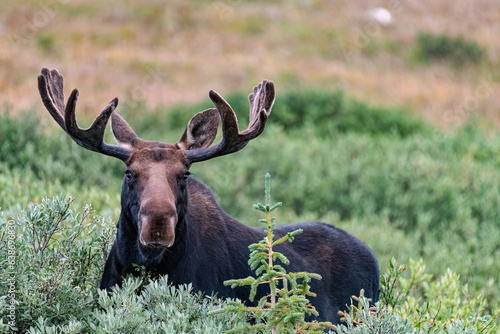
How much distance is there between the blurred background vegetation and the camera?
12.3m

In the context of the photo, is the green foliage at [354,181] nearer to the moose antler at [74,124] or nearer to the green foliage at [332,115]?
the green foliage at [332,115]

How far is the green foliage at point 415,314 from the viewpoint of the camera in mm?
3809

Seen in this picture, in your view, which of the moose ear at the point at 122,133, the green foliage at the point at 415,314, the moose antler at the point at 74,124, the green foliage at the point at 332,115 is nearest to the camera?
the green foliage at the point at 415,314

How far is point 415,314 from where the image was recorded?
5910 mm

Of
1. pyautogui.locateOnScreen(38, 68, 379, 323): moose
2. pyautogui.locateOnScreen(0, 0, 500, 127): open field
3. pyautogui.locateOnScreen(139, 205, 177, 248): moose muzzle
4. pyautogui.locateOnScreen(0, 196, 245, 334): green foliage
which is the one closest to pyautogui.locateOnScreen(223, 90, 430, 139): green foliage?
pyautogui.locateOnScreen(0, 0, 500, 127): open field

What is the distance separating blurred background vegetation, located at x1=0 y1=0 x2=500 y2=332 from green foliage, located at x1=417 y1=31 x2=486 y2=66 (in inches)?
2.8

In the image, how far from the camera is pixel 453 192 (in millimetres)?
13930

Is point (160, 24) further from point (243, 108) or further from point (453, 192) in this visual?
point (453, 192)

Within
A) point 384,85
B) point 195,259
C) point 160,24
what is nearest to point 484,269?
point 195,259

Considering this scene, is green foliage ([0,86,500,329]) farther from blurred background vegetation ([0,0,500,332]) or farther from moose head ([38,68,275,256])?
moose head ([38,68,275,256])

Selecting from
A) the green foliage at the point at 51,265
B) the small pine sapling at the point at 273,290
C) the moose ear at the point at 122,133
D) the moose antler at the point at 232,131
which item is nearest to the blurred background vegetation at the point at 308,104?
the green foliage at the point at 51,265

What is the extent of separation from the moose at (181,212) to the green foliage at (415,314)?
1.72 ft

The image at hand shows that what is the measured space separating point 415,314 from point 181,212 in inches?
78.4

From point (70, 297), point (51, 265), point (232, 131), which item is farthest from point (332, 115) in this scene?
point (70, 297)
